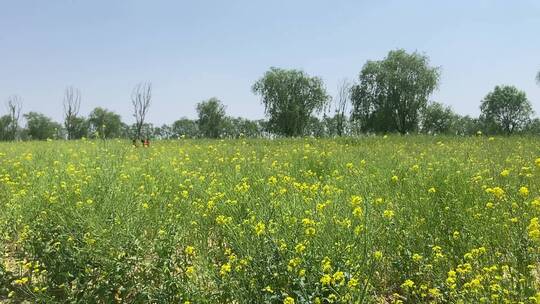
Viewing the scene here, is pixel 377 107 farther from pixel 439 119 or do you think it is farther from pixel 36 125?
pixel 36 125

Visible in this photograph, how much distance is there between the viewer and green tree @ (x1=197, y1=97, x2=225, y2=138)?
81.3 m

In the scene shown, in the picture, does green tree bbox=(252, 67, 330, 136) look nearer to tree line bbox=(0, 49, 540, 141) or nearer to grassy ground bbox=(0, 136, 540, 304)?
tree line bbox=(0, 49, 540, 141)

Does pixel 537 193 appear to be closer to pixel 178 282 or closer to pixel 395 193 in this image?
pixel 395 193

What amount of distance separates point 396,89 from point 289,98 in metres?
13.7

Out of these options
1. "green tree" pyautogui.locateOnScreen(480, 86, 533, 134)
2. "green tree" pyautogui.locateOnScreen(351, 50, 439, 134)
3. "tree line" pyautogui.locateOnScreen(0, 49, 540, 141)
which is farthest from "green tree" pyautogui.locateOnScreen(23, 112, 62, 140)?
"green tree" pyautogui.locateOnScreen(480, 86, 533, 134)

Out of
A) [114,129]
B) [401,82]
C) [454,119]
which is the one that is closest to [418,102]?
[401,82]

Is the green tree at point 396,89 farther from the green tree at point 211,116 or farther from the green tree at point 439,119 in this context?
the green tree at point 211,116

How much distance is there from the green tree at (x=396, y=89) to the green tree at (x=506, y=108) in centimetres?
2628

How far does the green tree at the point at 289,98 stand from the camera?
53906 mm

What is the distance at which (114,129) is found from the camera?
89500mm

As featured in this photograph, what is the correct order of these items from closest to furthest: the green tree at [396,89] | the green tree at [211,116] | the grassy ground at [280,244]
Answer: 1. the grassy ground at [280,244]
2. the green tree at [396,89]
3. the green tree at [211,116]

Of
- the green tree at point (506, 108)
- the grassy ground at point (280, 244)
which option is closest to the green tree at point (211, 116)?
the green tree at point (506, 108)

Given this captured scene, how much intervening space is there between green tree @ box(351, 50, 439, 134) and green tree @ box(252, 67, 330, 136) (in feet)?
25.0

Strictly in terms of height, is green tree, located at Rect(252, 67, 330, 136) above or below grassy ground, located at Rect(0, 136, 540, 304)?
above
